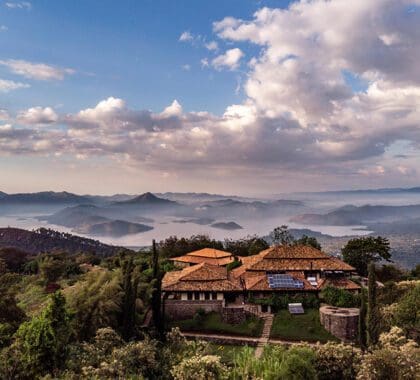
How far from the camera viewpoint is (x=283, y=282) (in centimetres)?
4091

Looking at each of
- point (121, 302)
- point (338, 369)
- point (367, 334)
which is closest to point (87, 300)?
point (121, 302)

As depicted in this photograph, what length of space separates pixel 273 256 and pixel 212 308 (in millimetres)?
10601

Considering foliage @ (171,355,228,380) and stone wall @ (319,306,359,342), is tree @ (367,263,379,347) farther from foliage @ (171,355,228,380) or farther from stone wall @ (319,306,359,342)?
foliage @ (171,355,228,380)

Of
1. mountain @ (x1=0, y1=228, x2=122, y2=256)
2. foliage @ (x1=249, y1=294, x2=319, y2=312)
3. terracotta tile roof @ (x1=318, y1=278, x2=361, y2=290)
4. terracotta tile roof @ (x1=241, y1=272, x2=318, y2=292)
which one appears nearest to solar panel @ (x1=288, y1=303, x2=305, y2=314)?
foliage @ (x1=249, y1=294, x2=319, y2=312)

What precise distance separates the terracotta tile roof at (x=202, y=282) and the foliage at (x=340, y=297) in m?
7.52

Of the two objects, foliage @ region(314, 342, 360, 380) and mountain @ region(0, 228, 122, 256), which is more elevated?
foliage @ region(314, 342, 360, 380)

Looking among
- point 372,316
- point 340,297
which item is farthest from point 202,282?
→ point 372,316

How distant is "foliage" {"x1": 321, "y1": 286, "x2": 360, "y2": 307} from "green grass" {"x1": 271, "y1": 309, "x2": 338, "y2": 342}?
1.88m

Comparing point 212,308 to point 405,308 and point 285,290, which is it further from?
point 405,308

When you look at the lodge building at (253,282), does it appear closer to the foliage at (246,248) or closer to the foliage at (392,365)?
the foliage at (392,365)

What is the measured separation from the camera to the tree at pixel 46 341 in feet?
76.8

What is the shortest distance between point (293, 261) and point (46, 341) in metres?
27.9

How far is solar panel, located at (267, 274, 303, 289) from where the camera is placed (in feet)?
132

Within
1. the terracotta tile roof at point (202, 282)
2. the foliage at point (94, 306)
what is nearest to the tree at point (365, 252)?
the terracotta tile roof at point (202, 282)
